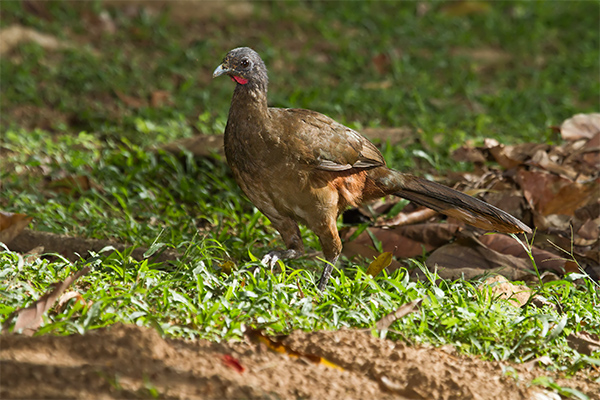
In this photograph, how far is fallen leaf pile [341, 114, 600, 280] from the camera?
4.31m

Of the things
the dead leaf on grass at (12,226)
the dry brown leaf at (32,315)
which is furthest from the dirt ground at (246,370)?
the dead leaf on grass at (12,226)

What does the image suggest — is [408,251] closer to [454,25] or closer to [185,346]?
→ [185,346]

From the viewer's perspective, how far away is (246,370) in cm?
263

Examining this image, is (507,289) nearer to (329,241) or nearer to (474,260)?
(474,260)

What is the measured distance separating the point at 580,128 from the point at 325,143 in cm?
259

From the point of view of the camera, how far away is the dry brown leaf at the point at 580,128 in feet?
17.9

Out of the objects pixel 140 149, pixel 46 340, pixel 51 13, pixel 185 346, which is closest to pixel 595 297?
pixel 185 346

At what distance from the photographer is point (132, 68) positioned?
779 centimetres

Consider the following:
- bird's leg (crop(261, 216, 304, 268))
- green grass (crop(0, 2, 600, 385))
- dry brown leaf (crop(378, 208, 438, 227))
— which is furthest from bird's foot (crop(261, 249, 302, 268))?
dry brown leaf (crop(378, 208, 438, 227))

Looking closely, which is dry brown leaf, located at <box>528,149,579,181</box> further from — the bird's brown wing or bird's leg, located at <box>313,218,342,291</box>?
bird's leg, located at <box>313,218,342,291</box>

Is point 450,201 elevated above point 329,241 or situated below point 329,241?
above

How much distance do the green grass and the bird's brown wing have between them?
0.64m

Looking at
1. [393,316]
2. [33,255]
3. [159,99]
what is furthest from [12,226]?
[159,99]

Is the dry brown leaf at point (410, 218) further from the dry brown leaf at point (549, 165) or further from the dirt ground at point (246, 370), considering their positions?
the dirt ground at point (246, 370)
